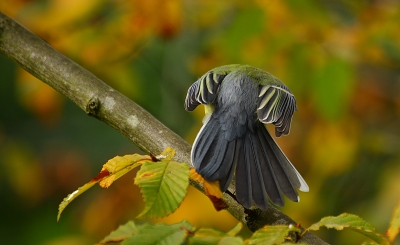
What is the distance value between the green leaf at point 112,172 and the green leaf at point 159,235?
0.36 metres

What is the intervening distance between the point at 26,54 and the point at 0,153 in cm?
402

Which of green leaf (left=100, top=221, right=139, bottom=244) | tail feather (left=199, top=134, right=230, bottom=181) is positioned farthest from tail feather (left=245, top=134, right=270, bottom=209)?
green leaf (left=100, top=221, right=139, bottom=244)

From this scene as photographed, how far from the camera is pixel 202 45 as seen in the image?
4957 millimetres

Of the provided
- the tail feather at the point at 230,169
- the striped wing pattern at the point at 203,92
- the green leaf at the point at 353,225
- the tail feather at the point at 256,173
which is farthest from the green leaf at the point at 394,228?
the striped wing pattern at the point at 203,92

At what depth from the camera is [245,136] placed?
248cm

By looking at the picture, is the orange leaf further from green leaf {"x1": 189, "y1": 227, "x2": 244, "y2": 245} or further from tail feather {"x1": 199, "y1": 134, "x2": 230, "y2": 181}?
green leaf {"x1": 189, "y1": 227, "x2": 244, "y2": 245}

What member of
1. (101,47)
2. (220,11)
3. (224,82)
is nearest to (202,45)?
(220,11)

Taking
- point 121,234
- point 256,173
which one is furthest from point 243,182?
point 121,234

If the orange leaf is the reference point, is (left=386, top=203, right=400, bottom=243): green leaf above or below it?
above

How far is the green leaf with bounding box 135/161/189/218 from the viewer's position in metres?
1.49

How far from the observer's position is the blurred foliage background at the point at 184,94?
3.87 m

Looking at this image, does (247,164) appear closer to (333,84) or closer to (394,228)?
(394,228)

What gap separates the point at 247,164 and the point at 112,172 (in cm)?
72

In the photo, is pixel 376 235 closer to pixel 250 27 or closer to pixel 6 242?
pixel 250 27
